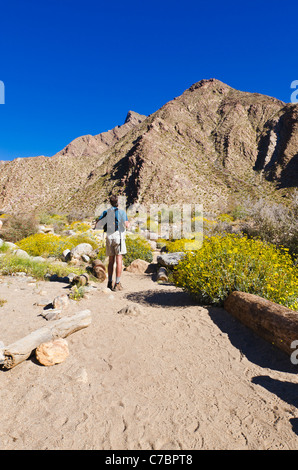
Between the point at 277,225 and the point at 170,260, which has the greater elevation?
the point at 277,225

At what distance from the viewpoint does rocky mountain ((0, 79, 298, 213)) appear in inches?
1558

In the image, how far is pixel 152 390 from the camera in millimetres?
2400

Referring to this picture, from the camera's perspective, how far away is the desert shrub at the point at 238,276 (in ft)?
13.0

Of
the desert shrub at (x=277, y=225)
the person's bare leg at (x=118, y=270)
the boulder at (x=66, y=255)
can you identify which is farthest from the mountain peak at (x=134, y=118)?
the person's bare leg at (x=118, y=270)

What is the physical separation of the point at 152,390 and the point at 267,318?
1820mm

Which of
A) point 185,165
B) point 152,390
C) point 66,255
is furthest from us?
point 185,165

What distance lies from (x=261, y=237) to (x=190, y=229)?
593cm

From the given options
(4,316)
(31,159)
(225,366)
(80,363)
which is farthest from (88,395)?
(31,159)

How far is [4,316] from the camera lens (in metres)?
3.71

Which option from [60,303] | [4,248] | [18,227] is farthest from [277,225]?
[18,227]

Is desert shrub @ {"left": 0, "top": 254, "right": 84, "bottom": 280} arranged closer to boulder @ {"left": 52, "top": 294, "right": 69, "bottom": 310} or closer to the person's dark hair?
boulder @ {"left": 52, "top": 294, "right": 69, "bottom": 310}

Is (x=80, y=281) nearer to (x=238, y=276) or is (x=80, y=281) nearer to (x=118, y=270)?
(x=118, y=270)

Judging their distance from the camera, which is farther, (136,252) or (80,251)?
(136,252)
